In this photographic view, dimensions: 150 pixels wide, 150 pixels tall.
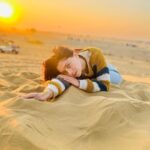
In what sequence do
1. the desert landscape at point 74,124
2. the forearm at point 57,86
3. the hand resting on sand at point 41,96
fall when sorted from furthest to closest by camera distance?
the forearm at point 57,86
the hand resting on sand at point 41,96
the desert landscape at point 74,124

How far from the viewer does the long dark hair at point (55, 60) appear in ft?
11.1

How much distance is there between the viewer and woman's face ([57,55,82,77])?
3.28 meters

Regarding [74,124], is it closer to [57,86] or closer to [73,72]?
[57,86]

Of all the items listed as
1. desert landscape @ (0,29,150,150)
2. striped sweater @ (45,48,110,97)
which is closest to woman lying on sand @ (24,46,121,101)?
striped sweater @ (45,48,110,97)

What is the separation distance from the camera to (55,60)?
3.42 m

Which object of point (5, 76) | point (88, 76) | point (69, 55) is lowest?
point (5, 76)

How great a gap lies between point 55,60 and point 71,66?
0.20 meters

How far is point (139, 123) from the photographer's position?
2697 millimetres

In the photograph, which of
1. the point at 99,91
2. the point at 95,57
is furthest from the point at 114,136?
the point at 95,57

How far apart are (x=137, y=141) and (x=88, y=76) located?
1326 mm

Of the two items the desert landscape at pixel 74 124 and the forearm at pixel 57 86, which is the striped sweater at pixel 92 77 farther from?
the desert landscape at pixel 74 124

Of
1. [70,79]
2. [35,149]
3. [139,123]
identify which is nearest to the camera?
[35,149]

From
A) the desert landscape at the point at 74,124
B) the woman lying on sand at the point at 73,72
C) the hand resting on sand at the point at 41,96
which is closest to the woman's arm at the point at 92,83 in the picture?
the woman lying on sand at the point at 73,72

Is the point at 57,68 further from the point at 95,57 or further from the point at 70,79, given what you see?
the point at 95,57
